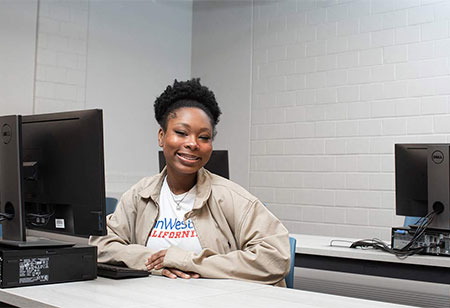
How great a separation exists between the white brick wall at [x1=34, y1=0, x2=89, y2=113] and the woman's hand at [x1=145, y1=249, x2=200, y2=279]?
324 centimetres

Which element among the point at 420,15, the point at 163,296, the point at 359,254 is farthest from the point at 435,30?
the point at 163,296

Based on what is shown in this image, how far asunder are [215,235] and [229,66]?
13.1 feet

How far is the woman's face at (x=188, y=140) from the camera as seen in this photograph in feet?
6.97

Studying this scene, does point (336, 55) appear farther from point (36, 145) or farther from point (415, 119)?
point (36, 145)

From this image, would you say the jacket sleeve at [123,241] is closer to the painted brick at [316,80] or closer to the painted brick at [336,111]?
the painted brick at [336,111]

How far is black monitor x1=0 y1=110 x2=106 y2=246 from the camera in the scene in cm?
179

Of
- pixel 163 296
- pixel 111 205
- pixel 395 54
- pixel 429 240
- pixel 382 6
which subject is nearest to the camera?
pixel 163 296

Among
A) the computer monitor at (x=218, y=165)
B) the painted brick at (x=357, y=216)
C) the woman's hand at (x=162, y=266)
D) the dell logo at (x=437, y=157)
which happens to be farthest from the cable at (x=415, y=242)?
the painted brick at (x=357, y=216)

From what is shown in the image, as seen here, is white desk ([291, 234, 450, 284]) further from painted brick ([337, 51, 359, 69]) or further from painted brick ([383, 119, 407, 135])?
painted brick ([337, 51, 359, 69])

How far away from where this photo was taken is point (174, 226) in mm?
2131

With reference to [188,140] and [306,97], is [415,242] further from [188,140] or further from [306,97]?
[306,97]

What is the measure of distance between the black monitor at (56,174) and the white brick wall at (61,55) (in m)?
3.12

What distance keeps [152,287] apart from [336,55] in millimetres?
3755

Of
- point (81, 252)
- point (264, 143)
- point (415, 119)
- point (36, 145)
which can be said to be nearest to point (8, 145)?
point (36, 145)
